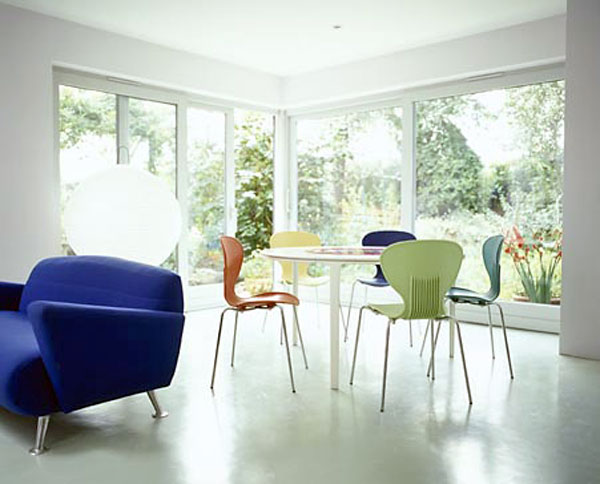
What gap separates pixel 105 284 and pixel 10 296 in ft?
3.10

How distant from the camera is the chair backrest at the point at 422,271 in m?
3.07

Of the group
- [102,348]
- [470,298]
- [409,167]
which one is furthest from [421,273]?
[409,167]

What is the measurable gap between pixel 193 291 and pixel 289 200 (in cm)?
174

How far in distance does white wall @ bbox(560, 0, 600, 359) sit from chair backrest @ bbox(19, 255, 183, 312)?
285cm

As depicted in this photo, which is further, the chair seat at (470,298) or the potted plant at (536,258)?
the potted plant at (536,258)

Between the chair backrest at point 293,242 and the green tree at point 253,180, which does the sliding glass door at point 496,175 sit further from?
the green tree at point 253,180

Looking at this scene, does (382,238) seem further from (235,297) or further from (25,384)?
(25,384)

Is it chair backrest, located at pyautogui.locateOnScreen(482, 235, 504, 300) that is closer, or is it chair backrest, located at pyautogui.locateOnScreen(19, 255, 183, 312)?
chair backrest, located at pyautogui.locateOnScreen(19, 255, 183, 312)

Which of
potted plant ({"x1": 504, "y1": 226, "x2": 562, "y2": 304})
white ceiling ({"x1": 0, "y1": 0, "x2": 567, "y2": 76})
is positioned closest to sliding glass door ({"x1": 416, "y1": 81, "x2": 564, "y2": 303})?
potted plant ({"x1": 504, "y1": 226, "x2": 562, "y2": 304})

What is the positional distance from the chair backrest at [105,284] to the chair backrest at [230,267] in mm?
582

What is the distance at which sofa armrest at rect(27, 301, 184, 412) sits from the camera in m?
2.47

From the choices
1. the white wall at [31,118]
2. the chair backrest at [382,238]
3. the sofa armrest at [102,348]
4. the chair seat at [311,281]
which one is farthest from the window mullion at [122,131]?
the sofa armrest at [102,348]

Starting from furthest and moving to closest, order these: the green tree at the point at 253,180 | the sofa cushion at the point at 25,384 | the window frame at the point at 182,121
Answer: the green tree at the point at 253,180
the window frame at the point at 182,121
the sofa cushion at the point at 25,384

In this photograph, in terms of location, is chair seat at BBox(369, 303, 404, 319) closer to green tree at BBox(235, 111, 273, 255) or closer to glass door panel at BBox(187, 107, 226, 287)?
glass door panel at BBox(187, 107, 226, 287)
